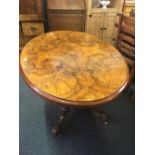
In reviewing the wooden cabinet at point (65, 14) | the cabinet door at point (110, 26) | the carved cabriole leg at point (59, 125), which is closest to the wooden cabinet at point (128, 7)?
the cabinet door at point (110, 26)

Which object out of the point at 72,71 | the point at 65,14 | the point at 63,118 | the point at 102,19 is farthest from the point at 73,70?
the point at 102,19

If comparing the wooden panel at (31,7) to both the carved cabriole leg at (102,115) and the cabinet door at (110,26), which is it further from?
the carved cabriole leg at (102,115)

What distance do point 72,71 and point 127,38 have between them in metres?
0.83

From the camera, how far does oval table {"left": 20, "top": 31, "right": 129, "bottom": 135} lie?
0.97 meters

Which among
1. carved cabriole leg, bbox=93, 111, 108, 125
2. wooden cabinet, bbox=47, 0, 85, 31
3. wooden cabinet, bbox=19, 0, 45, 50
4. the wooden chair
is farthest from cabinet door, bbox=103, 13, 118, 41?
carved cabriole leg, bbox=93, 111, 108, 125

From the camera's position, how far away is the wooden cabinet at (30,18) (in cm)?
217

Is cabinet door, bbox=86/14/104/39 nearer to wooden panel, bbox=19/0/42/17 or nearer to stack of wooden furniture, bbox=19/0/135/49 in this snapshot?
stack of wooden furniture, bbox=19/0/135/49

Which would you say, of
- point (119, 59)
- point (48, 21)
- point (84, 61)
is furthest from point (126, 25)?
point (48, 21)

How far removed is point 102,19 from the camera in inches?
96.7

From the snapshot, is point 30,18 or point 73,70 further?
point 30,18

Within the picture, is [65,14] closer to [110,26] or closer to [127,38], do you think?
A: [110,26]

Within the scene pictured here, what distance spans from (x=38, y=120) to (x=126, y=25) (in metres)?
1.26

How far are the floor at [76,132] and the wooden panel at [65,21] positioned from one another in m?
1.14
